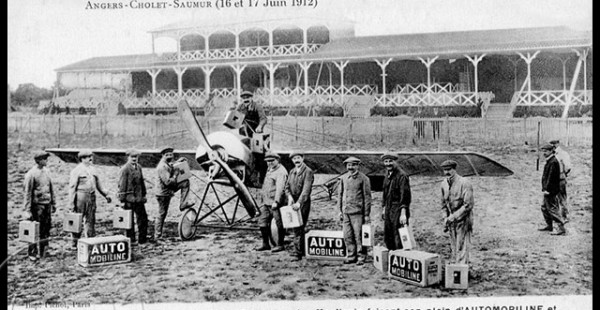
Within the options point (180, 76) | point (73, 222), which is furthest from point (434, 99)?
point (73, 222)

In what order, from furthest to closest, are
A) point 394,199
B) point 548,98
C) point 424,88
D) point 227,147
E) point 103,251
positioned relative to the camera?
point 424,88 → point 548,98 → point 227,147 → point 103,251 → point 394,199

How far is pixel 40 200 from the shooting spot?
8289 mm

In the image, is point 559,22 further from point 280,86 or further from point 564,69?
point 280,86

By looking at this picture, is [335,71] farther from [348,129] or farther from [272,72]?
[348,129]

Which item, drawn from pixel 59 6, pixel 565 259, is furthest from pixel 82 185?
pixel 565 259

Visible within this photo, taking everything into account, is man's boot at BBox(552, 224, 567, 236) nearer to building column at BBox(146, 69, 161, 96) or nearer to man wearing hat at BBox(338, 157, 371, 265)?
man wearing hat at BBox(338, 157, 371, 265)

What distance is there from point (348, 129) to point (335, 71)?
4.51 ft

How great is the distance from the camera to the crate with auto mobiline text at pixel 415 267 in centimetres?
754

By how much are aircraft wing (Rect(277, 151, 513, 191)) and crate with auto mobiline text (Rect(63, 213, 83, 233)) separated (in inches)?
104

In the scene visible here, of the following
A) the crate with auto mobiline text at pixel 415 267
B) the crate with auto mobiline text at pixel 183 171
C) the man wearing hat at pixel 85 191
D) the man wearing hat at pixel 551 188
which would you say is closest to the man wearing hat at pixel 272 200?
the crate with auto mobiline text at pixel 183 171

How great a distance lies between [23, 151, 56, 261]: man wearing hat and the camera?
824 centimetres

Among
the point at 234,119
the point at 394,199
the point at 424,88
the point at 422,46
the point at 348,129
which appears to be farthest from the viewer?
the point at 424,88

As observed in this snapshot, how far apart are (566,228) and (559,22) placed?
8.70 ft

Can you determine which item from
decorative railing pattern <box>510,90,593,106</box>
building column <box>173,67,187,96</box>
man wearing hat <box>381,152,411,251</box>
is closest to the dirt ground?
man wearing hat <box>381,152,411,251</box>
